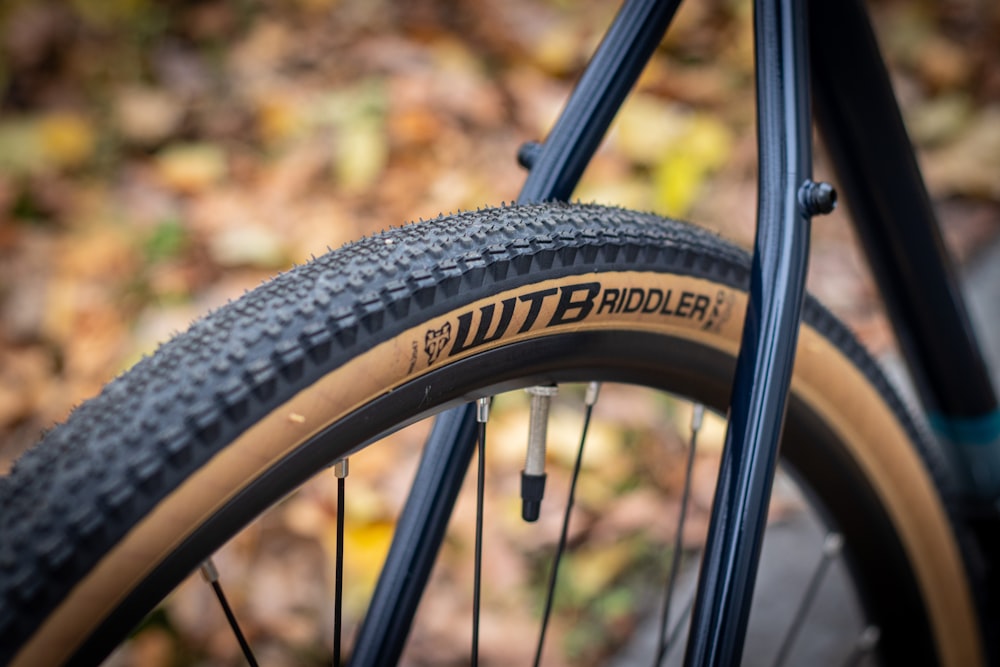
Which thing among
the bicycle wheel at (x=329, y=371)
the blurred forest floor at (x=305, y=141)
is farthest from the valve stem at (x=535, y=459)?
the blurred forest floor at (x=305, y=141)

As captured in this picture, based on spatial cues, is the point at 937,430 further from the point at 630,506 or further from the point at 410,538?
the point at 410,538

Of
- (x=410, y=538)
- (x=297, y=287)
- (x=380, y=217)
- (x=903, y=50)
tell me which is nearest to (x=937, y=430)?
(x=410, y=538)

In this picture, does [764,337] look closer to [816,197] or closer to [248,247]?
[816,197]

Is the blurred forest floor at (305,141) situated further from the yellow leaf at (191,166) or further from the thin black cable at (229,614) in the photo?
the thin black cable at (229,614)

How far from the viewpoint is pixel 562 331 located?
1.47 feet

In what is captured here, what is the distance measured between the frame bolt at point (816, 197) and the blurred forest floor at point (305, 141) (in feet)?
2.47

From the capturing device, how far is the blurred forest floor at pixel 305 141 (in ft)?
3.70

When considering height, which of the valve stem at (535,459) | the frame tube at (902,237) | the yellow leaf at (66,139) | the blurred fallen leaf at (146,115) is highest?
the blurred fallen leaf at (146,115)

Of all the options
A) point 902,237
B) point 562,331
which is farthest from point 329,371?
point 902,237

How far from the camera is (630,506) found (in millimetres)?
1023

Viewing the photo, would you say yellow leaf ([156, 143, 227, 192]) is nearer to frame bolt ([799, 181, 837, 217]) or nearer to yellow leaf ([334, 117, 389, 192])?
yellow leaf ([334, 117, 389, 192])

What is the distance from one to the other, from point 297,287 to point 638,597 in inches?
28.8

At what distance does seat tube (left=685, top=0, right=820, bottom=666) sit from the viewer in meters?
0.45

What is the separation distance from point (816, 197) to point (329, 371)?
281mm
